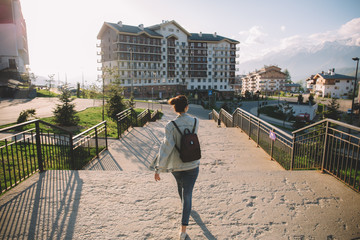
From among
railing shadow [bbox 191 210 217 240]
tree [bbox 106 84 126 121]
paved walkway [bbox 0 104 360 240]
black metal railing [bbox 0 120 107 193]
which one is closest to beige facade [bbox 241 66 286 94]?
tree [bbox 106 84 126 121]

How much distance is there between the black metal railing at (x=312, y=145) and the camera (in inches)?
180

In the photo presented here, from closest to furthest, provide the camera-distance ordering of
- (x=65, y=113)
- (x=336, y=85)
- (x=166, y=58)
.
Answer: (x=65, y=113), (x=166, y=58), (x=336, y=85)

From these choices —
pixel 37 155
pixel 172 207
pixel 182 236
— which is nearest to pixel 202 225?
pixel 182 236

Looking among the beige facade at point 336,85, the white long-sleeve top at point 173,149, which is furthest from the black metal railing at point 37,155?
the beige facade at point 336,85

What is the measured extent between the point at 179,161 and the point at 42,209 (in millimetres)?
2284

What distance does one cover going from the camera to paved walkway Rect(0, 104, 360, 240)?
125 inches

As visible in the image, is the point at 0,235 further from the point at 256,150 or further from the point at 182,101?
the point at 256,150

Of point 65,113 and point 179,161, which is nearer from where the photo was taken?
point 179,161

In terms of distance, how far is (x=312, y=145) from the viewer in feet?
19.0

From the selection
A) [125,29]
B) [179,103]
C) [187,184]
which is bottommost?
[187,184]

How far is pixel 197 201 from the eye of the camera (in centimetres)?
396

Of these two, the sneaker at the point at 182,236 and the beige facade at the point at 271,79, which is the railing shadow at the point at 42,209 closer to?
the sneaker at the point at 182,236

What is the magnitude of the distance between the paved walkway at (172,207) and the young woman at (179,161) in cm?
39

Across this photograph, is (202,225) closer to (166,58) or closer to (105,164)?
(105,164)
